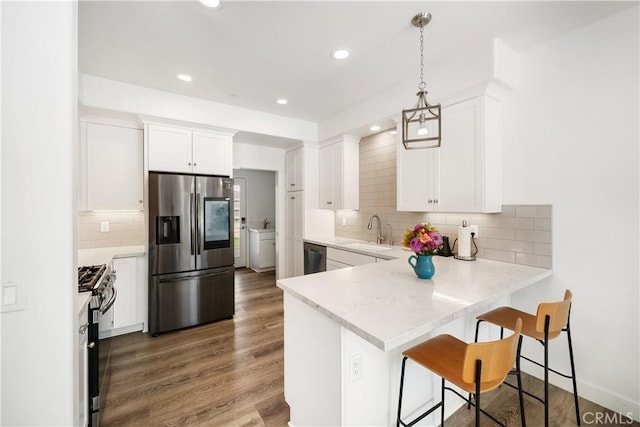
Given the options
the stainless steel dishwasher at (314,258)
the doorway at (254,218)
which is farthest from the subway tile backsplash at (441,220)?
the doorway at (254,218)

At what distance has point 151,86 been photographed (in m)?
2.98

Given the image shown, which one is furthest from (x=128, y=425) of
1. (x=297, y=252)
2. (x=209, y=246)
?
(x=297, y=252)

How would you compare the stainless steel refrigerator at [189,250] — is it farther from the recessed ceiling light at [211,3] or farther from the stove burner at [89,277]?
the recessed ceiling light at [211,3]

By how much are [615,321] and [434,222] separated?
1555mm

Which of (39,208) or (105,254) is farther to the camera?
(105,254)

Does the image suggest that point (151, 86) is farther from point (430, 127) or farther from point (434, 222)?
point (434, 222)

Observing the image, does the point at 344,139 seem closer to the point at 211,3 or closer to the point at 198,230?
the point at 198,230

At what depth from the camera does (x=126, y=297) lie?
121 inches

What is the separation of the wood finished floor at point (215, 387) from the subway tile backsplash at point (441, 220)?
1068mm

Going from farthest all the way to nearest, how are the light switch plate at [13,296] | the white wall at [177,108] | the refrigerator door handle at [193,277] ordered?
the refrigerator door handle at [193,277]
the white wall at [177,108]
the light switch plate at [13,296]

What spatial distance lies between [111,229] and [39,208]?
2.70m

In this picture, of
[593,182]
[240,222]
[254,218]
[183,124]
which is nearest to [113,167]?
[183,124]

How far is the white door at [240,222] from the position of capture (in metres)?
6.20

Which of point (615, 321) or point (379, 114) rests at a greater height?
point (379, 114)
